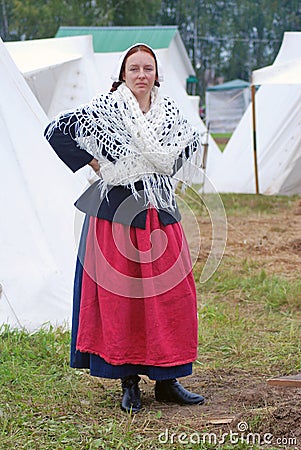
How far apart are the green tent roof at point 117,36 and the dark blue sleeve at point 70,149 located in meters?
16.4

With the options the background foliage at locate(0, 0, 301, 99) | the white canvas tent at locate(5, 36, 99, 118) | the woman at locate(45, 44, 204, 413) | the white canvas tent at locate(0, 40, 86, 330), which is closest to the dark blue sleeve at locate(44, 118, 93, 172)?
the woman at locate(45, 44, 204, 413)

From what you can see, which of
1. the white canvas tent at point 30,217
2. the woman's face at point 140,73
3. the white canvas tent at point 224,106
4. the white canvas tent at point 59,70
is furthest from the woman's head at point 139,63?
the white canvas tent at point 224,106

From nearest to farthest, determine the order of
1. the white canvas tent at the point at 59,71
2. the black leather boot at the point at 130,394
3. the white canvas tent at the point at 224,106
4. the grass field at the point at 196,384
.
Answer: the grass field at the point at 196,384 < the black leather boot at the point at 130,394 < the white canvas tent at the point at 59,71 < the white canvas tent at the point at 224,106

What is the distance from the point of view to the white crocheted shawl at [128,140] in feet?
9.66

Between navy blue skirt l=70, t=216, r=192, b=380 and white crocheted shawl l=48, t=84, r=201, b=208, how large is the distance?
0.25 m

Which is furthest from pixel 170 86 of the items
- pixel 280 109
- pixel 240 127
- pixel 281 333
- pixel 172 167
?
pixel 172 167

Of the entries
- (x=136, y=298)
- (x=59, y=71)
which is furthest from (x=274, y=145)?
(x=136, y=298)

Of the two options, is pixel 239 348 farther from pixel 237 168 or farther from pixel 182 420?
pixel 237 168

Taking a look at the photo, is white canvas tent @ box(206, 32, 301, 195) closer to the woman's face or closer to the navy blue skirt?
the woman's face

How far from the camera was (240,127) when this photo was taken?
1112cm

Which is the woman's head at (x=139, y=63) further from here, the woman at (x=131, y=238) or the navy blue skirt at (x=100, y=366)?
the navy blue skirt at (x=100, y=366)

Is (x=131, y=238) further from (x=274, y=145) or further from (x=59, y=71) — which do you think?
(x=274, y=145)

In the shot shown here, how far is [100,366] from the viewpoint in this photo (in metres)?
2.98

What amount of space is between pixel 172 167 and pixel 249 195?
7087 millimetres
